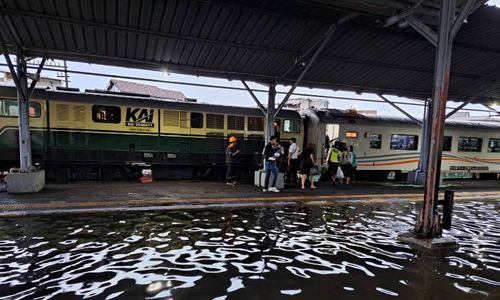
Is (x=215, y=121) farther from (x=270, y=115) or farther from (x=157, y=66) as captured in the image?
(x=157, y=66)

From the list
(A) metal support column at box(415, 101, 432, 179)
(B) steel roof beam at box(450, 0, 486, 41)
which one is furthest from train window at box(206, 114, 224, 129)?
(A) metal support column at box(415, 101, 432, 179)

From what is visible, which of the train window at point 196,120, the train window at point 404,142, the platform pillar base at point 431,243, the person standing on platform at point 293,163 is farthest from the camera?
the train window at point 404,142

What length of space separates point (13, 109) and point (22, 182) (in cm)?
347

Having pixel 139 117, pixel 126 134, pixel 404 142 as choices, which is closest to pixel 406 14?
pixel 139 117

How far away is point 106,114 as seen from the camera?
10.7 meters

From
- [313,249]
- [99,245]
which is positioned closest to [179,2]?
[99,245]

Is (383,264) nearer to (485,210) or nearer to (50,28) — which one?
(485,210)

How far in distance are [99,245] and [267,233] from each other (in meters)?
2.60

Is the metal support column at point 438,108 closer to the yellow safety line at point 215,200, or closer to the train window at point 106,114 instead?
the yellow safety line at point 215,200

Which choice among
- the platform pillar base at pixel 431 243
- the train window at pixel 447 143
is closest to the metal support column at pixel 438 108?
the platform pillar base at pixel 431 243

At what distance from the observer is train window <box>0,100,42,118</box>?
381 inches

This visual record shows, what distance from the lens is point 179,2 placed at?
6328 millimetres

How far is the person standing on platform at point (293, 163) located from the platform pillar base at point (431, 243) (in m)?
5.17

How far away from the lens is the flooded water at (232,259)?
3227 mm
